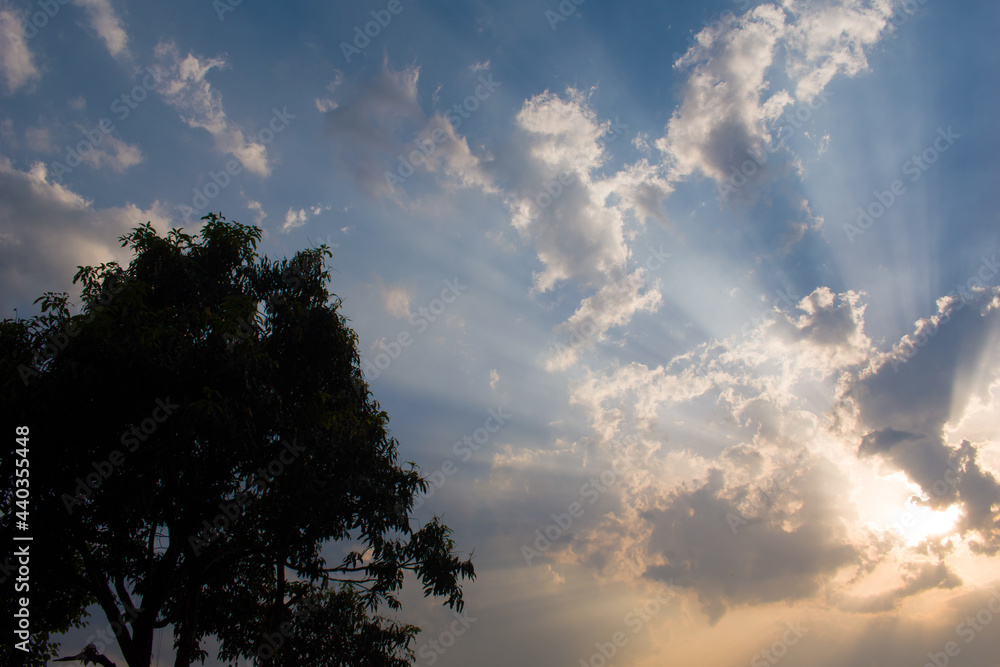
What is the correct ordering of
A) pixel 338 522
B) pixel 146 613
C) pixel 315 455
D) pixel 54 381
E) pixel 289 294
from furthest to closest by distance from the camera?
pixel 289 294 → pixel 338 522 → pixel 315 455 → pixel 146 613 → pixel 54 381

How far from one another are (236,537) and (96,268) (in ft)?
24.1

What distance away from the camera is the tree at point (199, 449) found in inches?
374

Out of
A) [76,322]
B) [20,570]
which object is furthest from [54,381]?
[20,570]

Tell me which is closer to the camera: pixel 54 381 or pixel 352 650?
pixel 54 381

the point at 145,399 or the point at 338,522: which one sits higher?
the point at 145,399

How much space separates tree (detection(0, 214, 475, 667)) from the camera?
9.51 m

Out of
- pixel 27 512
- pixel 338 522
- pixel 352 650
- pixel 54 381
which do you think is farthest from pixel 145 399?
pixel 352 650

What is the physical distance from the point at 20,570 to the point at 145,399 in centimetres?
394

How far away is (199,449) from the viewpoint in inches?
424

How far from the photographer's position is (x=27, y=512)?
30.6 ft

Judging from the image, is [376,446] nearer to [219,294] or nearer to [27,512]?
[219,294]

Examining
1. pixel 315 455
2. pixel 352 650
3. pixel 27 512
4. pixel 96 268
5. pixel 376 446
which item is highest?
pixel 96 268

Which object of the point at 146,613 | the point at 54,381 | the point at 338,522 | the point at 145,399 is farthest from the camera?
the point at 338,522

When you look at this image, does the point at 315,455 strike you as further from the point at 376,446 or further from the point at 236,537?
the point at 236,537
